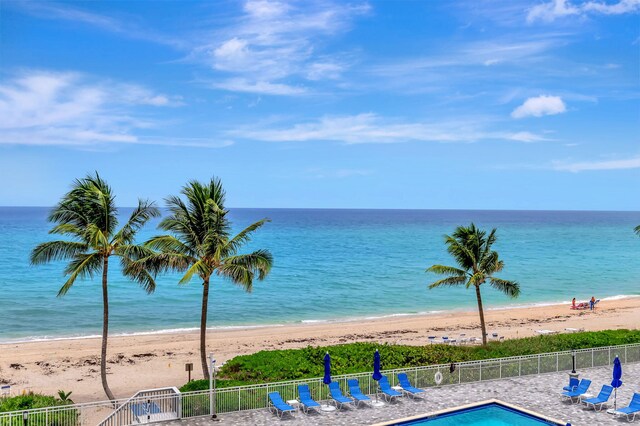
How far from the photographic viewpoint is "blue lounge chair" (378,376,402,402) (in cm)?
2102

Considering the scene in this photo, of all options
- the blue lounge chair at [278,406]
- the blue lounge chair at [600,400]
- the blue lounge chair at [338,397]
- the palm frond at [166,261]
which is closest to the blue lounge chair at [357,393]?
the blue lounge chair at [338,397]

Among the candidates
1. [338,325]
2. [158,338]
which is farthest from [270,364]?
[338,325]

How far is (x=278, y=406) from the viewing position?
1938cm

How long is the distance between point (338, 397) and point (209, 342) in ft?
82.7

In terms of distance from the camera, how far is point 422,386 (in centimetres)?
2278

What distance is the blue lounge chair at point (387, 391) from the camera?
68.9 feet

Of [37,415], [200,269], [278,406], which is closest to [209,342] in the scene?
[200,269]

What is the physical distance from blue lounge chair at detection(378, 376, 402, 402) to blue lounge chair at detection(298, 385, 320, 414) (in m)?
2.56

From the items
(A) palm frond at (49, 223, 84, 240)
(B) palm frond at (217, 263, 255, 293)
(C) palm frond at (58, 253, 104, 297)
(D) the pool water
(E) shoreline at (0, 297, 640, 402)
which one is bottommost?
(E) shoreline at (0, 297, 640, 402)

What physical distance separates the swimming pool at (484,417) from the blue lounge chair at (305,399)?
2654 millimetres

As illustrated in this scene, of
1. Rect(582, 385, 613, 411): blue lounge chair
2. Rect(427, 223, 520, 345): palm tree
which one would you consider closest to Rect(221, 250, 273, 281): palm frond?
Rect(427, 223, 520, 345): palm tree

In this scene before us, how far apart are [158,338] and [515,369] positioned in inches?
1190

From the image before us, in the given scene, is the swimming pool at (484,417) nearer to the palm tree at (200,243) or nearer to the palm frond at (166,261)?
the palm tree at (200,243)

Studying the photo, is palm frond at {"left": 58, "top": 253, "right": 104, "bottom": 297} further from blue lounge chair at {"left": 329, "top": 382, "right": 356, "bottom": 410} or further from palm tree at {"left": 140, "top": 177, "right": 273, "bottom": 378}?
blue lounge chair at {"left": 329, "top": 382, "right": 356, "bottom": 410}
